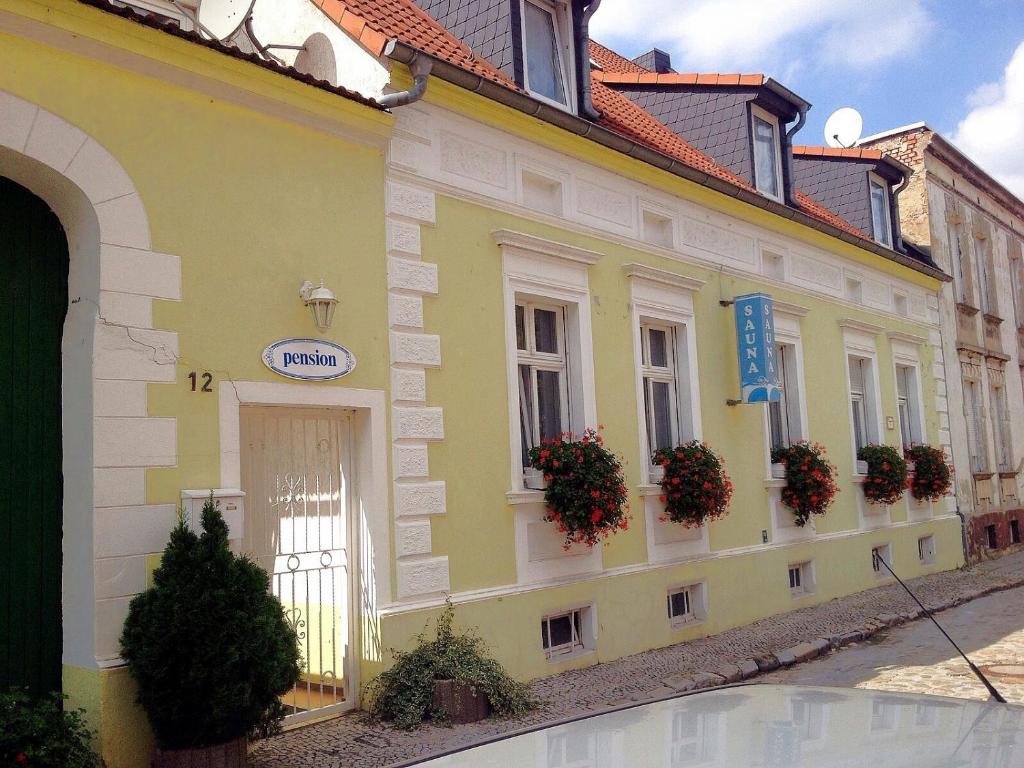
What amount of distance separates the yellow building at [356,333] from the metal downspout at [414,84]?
0.02 meters

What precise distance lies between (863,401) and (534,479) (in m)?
8.16

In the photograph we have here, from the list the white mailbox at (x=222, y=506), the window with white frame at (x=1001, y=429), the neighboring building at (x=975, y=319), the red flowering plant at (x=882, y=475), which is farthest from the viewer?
the window with white frame at (x=1001, y=429)

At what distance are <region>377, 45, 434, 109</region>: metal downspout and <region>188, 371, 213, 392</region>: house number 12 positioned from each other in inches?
101

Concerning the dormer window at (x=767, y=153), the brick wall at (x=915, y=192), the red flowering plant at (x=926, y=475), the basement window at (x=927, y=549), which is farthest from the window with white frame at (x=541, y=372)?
the brick wall at (x=915, y=192)

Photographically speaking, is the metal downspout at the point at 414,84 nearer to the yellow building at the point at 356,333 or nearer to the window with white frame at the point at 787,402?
the yellow building at the point at 356,333

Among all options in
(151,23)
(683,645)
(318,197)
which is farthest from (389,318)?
(683,645)

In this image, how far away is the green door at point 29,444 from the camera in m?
5.66

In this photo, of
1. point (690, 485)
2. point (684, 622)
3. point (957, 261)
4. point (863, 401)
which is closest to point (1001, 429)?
point (957, 261)

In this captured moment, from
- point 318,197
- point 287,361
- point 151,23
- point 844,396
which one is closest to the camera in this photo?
point 151,23

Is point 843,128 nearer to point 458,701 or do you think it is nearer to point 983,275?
point 983,275

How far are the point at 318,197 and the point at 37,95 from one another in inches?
78.8

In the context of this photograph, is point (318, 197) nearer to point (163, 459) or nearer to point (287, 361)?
point (287, 361)

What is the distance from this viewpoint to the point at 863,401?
1484 cm

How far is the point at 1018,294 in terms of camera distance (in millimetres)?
21812
